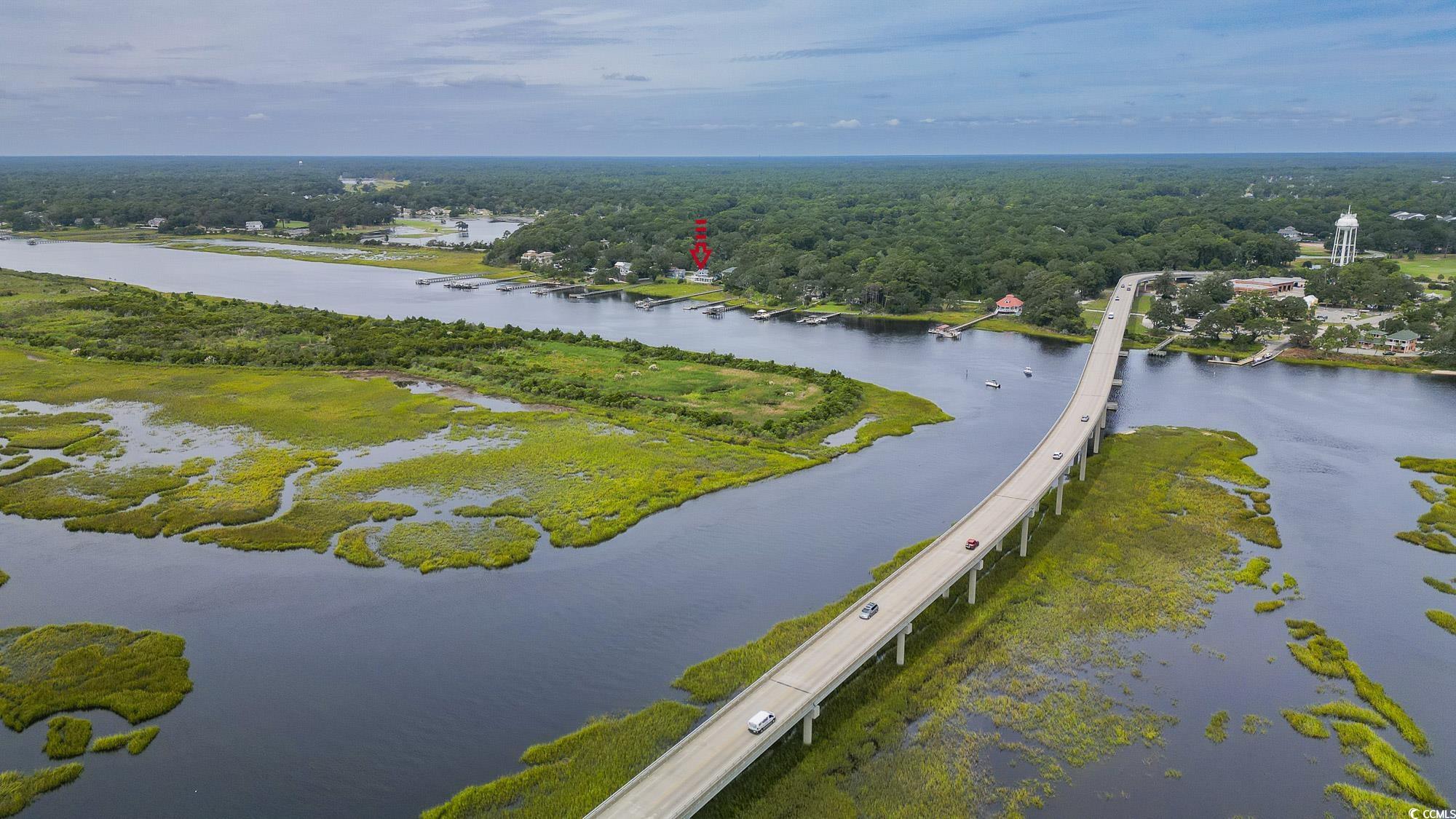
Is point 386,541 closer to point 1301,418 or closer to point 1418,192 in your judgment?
point 1301,418

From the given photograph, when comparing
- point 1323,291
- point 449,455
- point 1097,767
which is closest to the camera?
point 1097,767

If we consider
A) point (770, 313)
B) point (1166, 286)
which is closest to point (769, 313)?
point (770, 313)

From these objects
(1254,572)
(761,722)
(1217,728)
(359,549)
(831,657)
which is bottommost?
(1217,728)

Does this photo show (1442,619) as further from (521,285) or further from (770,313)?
(521,285)

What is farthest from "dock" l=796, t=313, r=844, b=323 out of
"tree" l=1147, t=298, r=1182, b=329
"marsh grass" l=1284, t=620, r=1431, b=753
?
"marsh grass" l=1284, t=620, r=1431, b=753

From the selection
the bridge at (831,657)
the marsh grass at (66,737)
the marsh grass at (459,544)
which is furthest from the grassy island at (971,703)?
the marsh grass at (459,544)

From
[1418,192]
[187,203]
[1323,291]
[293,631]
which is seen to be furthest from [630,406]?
[1418,192]
